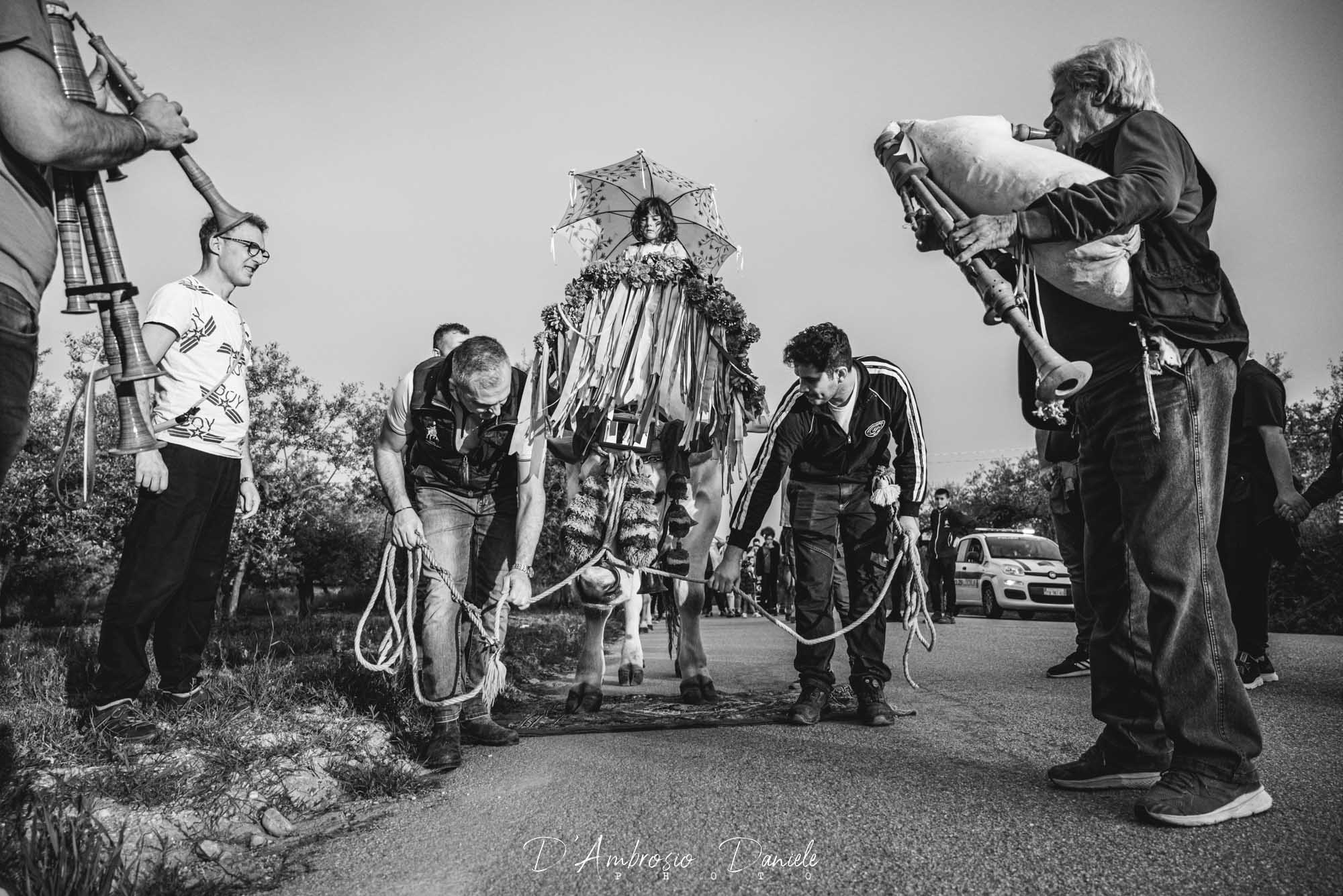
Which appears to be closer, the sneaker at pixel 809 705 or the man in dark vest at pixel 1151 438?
the man in dark vest at pixel 1151 438

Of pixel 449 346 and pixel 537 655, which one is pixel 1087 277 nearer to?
pixel 449 346

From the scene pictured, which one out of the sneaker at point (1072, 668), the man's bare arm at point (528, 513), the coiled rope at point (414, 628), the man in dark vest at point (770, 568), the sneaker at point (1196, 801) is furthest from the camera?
the man in dark vest at point (770, 568)

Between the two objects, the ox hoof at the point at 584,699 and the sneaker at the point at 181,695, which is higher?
the sneaker at the point at 181,695

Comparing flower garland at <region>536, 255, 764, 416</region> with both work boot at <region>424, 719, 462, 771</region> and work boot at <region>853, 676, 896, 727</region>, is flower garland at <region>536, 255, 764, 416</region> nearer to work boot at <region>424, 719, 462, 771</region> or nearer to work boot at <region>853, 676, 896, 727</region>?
work boot at <region>853, 676, 896, 727</region>

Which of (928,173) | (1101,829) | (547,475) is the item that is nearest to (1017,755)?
(1101,829)

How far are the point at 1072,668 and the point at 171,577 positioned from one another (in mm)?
5264

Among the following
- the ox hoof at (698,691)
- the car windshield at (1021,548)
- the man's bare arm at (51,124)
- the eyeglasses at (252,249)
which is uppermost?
the eyeglasses at (252,249)

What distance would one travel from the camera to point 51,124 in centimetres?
207

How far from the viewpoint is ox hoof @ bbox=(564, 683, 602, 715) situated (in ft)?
15.6

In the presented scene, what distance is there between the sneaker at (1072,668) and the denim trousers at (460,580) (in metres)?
3.69

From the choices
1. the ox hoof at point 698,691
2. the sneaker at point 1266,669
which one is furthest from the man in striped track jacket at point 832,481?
the sneaker at point 1266,669

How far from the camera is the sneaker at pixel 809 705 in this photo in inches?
164

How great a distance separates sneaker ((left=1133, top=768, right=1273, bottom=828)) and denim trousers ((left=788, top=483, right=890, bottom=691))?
6.61 ft

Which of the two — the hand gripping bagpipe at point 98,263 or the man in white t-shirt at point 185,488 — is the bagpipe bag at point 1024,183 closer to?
the hand gripping bagpipe at point 98,263
